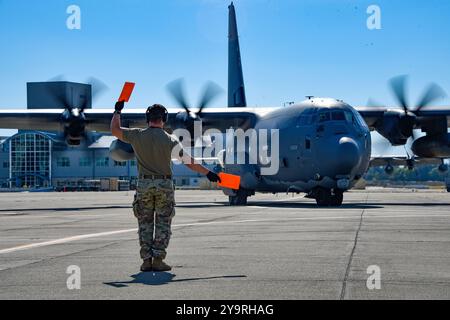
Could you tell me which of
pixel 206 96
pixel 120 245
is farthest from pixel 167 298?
pixel 206 96

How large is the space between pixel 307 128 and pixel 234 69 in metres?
15.3

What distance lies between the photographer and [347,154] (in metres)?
27.5

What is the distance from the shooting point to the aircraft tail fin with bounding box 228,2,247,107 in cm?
4241

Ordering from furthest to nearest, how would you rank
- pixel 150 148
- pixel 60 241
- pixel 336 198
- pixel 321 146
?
pixel 336 198 → pixel 321 146 → pixel 60 241 → pixel 150 148

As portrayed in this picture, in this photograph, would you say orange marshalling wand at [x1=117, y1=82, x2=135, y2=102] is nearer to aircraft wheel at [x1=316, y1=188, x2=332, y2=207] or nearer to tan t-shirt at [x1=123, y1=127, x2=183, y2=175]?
tan t-shirt at [x1=123, y1=127, x2=183, y2=175]

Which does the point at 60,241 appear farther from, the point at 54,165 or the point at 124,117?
the point at 54,165

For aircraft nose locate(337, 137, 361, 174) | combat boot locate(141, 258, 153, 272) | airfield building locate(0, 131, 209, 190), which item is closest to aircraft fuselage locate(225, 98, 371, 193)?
aircraft nose locate(337, 137, 361, 174)

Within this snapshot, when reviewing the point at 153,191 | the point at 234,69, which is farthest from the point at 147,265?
the point at 234,69

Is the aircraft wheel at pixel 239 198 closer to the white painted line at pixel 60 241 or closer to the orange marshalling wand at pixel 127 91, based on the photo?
the white painted line at pixel 60 241

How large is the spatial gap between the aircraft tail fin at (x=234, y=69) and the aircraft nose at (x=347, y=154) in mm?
14843

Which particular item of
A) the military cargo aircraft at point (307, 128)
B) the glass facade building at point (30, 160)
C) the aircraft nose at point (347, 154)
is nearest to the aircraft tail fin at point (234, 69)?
the military cargo aircraft at point (307, 128)

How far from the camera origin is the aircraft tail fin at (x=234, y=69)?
42.4 metres

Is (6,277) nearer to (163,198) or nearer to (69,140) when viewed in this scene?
(163,198)
